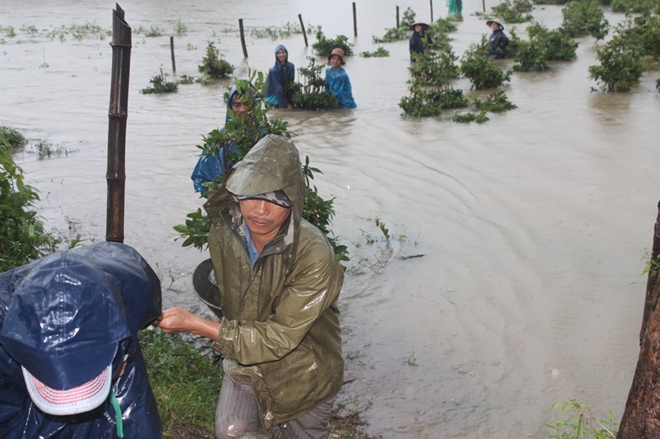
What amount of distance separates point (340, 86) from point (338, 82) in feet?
0.27

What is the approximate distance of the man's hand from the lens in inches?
94.1

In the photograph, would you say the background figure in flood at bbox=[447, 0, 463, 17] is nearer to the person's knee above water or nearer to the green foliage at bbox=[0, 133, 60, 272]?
the person's knee above water

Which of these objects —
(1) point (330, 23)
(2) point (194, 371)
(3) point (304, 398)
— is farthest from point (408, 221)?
(1) point (330, 23)

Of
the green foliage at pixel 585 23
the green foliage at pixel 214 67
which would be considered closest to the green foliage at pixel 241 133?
the green foliage at pixel 214 67

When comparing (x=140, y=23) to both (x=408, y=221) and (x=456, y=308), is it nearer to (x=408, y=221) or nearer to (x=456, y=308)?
(x=408, y=221)

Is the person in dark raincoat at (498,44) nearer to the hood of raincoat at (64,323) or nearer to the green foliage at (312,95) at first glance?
the green foliage at (312,95)

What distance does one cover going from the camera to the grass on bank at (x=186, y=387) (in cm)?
340

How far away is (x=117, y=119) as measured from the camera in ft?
10.7

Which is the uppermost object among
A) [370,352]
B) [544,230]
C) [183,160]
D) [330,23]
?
[330,23]

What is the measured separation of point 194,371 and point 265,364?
4.48 feet

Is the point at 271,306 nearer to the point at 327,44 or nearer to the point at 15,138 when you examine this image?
the point at 15,138

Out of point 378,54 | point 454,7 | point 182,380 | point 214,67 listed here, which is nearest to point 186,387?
point 182,380

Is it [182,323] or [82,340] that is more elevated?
[82,340]

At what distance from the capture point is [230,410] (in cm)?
289
